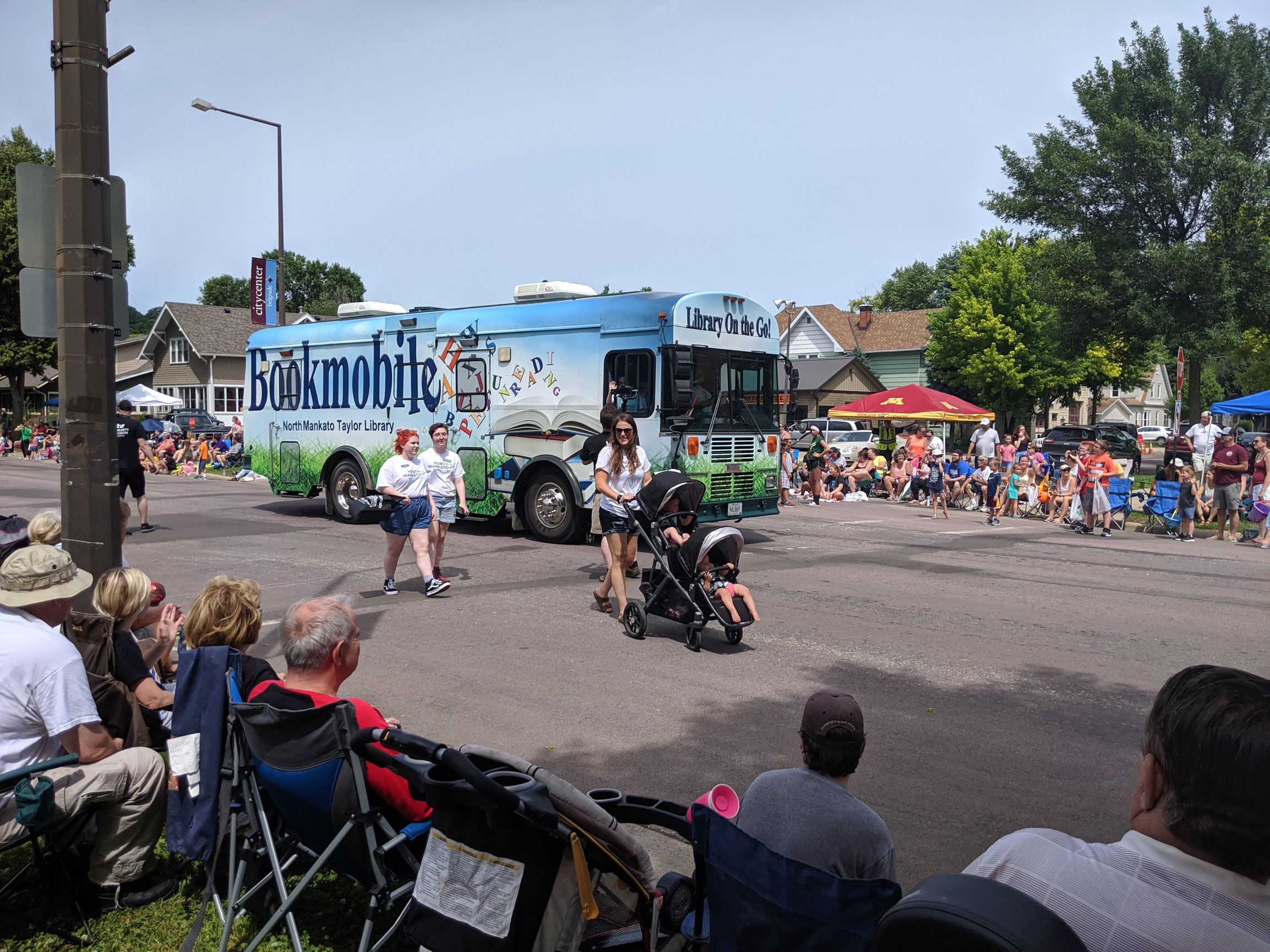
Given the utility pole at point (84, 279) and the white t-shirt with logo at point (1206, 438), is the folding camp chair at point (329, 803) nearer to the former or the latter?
the utility pole at point (84, 279)

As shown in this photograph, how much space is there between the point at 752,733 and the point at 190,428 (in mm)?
41769

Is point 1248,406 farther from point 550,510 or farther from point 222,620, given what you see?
point 222,620

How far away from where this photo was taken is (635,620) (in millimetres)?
8367

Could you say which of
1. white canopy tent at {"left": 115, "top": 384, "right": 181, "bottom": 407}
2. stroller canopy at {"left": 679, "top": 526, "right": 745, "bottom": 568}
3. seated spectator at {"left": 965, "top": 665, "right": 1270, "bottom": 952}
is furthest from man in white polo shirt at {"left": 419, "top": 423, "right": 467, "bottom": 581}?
white canopy tent at {"left": 115, "top": 384, "right": 181, "bottom": 407}

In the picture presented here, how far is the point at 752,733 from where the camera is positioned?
592 centimetres

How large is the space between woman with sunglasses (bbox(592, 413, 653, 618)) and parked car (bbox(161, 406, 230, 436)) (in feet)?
119

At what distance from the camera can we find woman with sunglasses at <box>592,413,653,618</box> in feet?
29.5

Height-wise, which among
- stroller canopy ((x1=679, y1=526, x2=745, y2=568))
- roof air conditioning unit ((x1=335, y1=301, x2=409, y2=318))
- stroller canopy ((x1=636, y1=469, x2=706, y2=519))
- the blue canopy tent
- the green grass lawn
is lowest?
the green grass lawn

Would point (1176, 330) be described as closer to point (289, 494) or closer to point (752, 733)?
point (289, 494)

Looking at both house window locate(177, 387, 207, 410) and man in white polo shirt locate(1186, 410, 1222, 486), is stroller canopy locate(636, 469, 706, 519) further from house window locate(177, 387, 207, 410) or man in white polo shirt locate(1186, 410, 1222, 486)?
house window locate(177, 387, 207, 410)

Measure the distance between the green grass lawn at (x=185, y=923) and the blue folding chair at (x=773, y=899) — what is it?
1.59 meters

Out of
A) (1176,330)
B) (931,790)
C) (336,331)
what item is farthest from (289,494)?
(1176,330)

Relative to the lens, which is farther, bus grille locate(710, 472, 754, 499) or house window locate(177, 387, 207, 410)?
house window locate(177, 387, 207, 410)

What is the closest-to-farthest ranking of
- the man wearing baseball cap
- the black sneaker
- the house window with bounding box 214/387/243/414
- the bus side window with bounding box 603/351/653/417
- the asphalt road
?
1. the man wearing baseball cap
2. the black sneaker
3. the asphalt road
4. the bus side window with bounding box 603/351/653/417
5. the house window with bounding box 214/387/243/414
